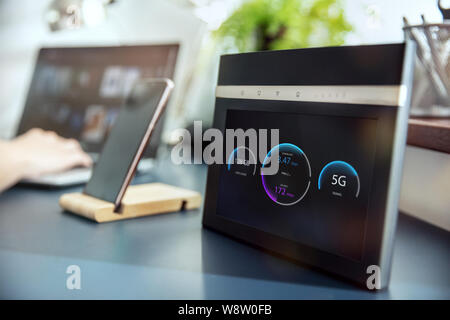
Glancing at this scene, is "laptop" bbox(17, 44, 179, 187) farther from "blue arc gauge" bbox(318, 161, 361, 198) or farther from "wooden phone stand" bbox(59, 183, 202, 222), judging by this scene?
"blue arc gauge" bbox(318, 161, 361, 198)

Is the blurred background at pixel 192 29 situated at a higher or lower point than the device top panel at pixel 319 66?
higher

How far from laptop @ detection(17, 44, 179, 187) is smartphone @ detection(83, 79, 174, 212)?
0.28m

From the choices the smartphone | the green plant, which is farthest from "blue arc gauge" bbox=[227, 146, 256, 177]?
the green plant

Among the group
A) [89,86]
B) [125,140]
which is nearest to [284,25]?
[89,86]

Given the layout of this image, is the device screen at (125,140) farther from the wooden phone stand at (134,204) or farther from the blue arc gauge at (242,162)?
the blue arc gauge at (242,162)

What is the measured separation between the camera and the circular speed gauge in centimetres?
45

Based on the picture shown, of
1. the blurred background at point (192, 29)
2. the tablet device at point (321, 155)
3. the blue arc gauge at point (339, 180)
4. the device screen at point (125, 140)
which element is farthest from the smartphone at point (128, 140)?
the blurred background at point (192, 29)

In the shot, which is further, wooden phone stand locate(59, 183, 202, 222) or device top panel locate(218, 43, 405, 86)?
wooden phone stand locate(59, 183, 202, 222)

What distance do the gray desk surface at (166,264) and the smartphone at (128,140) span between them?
2.2 inches

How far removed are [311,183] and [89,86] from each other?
0.81m

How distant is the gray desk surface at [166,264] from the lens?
1.27ft

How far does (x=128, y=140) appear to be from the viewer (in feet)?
2.03

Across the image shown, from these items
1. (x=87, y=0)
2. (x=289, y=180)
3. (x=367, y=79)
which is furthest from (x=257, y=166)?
(x=87, y=0)

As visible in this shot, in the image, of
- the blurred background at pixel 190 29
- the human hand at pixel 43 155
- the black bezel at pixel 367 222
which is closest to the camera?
the black bezel at pixel 367 222
